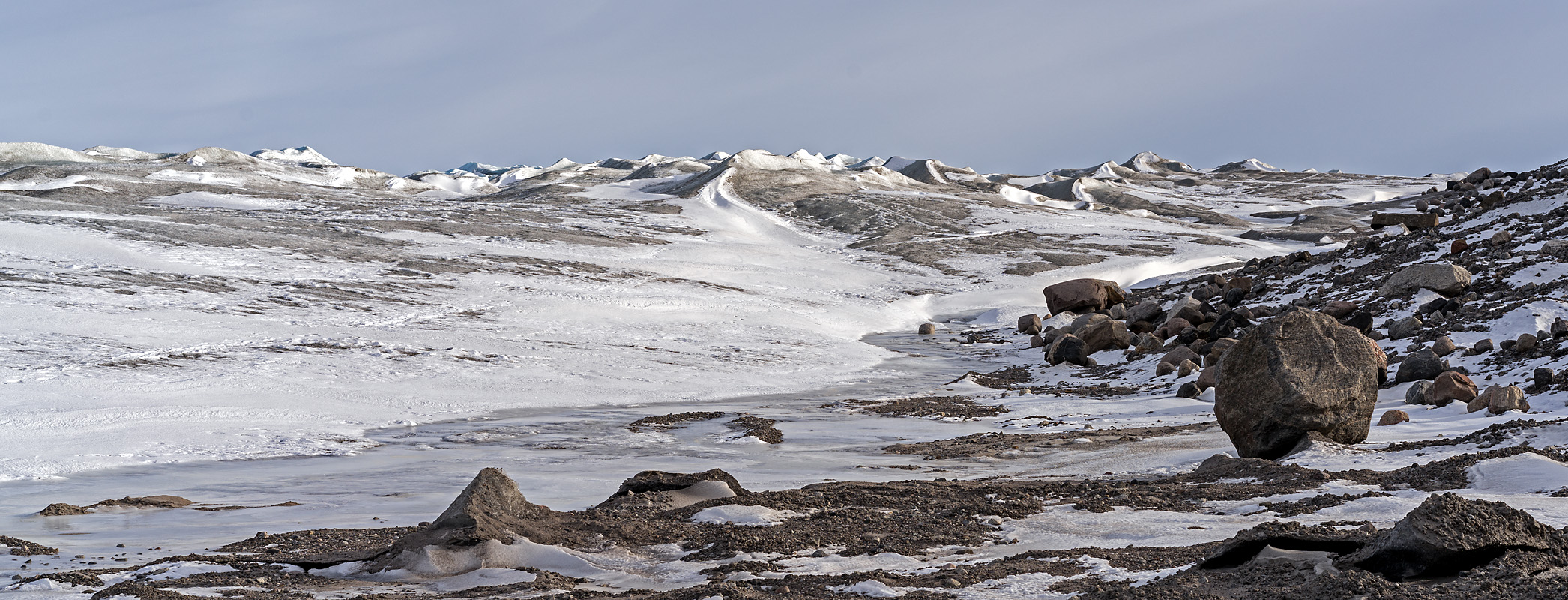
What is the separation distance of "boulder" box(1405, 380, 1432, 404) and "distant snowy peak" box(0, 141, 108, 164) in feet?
243

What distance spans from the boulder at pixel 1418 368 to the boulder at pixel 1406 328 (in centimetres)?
306

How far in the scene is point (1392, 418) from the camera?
11.1 meters

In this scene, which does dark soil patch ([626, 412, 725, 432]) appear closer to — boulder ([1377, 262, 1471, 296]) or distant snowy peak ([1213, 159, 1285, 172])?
boulder ([1377, 262, 1471, 296])

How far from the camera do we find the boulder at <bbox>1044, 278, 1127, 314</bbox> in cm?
2886

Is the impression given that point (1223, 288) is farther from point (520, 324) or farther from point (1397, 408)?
point (520, 324)

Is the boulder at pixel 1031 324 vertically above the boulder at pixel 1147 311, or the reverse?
the boulder at pixel 1147 311

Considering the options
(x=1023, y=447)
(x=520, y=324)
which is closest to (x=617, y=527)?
(x=1023, y=447)

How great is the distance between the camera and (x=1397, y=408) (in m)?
12.0

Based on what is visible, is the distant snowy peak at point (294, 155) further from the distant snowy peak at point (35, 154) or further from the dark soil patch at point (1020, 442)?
the dark soil patch at point (1020, 442)

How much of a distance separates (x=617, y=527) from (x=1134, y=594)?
11.9ft

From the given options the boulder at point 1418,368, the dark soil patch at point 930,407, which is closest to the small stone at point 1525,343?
the boulder at point 1418,368

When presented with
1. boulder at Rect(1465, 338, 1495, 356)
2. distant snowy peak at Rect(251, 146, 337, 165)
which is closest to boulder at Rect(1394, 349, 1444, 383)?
boulder at Rect(1465, 338, 1495, 356)

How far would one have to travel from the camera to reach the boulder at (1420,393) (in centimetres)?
1193

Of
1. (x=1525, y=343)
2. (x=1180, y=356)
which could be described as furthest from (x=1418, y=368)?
(x=1180, y=356)
